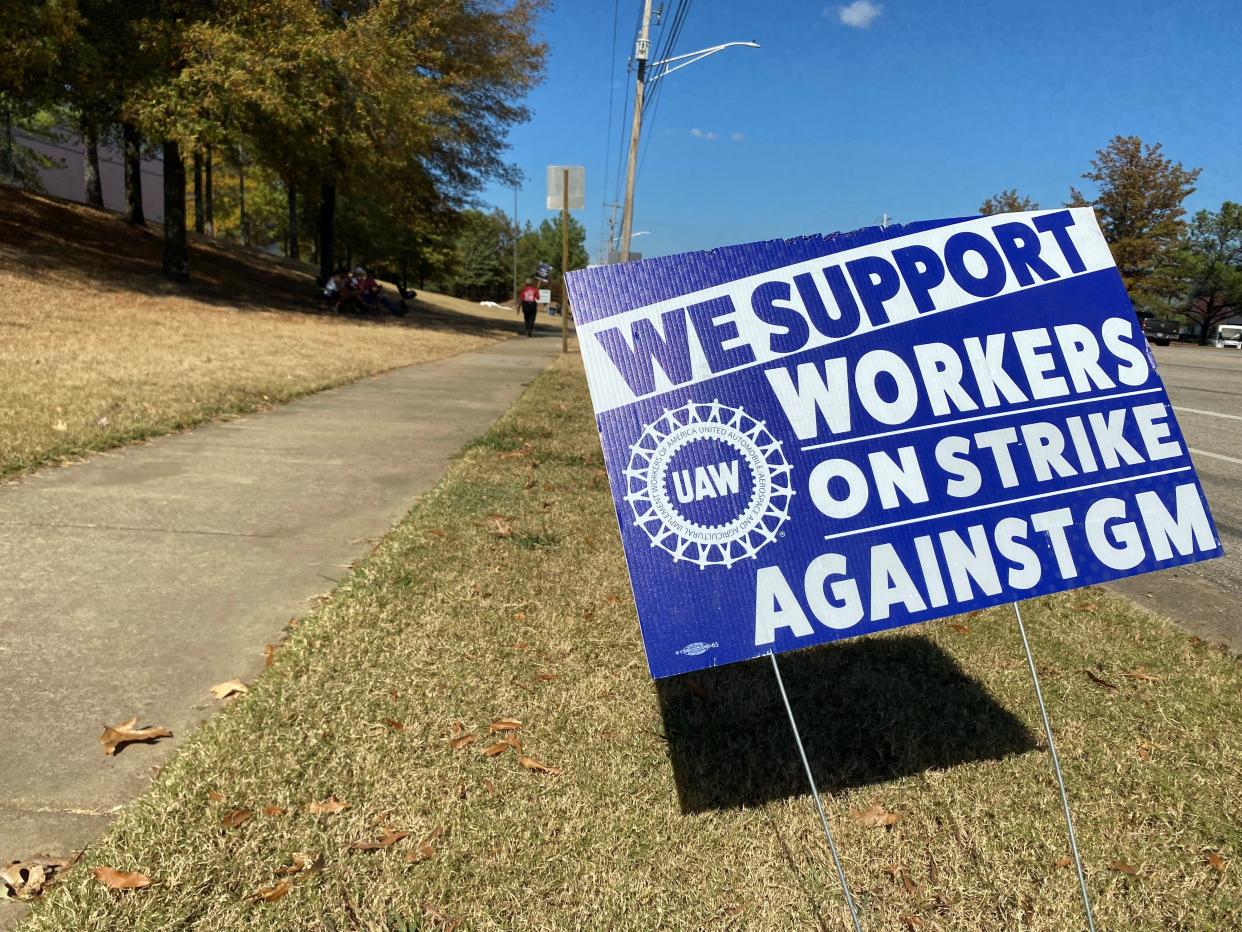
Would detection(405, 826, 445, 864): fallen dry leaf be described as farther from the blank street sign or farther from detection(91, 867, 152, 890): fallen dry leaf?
the blank street sign

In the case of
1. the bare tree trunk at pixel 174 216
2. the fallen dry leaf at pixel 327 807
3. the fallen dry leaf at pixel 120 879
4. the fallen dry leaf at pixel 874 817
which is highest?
the bare tree trunk at pixel 174 216

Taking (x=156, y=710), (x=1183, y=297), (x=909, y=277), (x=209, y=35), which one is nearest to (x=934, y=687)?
(x=909, y=277)

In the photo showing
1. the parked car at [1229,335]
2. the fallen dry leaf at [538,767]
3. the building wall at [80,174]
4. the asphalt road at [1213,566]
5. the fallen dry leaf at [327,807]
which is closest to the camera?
the fallen dry leaf at [327,807]

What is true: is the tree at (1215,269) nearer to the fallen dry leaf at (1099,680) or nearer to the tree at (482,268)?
the tree at (482,268)

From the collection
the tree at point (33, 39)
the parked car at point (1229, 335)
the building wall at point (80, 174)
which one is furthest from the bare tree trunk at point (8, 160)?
the parked car at point (1229, 335)

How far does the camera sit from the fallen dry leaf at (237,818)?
7.32ft

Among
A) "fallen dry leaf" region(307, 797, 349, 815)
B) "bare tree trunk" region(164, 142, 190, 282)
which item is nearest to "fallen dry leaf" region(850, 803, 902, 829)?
"fallen dry leaf" region(307, 797, 349, 815)

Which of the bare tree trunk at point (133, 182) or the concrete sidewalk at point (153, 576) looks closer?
the concrete sidewalk at point (153, 576)

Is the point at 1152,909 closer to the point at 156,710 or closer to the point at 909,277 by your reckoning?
the point at 909,277

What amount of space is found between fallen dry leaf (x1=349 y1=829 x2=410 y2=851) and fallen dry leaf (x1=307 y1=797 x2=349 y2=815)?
0.16 metres

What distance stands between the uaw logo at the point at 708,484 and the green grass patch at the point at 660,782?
2.96 ft

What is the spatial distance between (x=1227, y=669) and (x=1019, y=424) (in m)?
2.05

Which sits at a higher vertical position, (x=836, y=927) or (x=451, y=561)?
(x=451, y=561)

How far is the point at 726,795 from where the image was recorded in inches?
103
